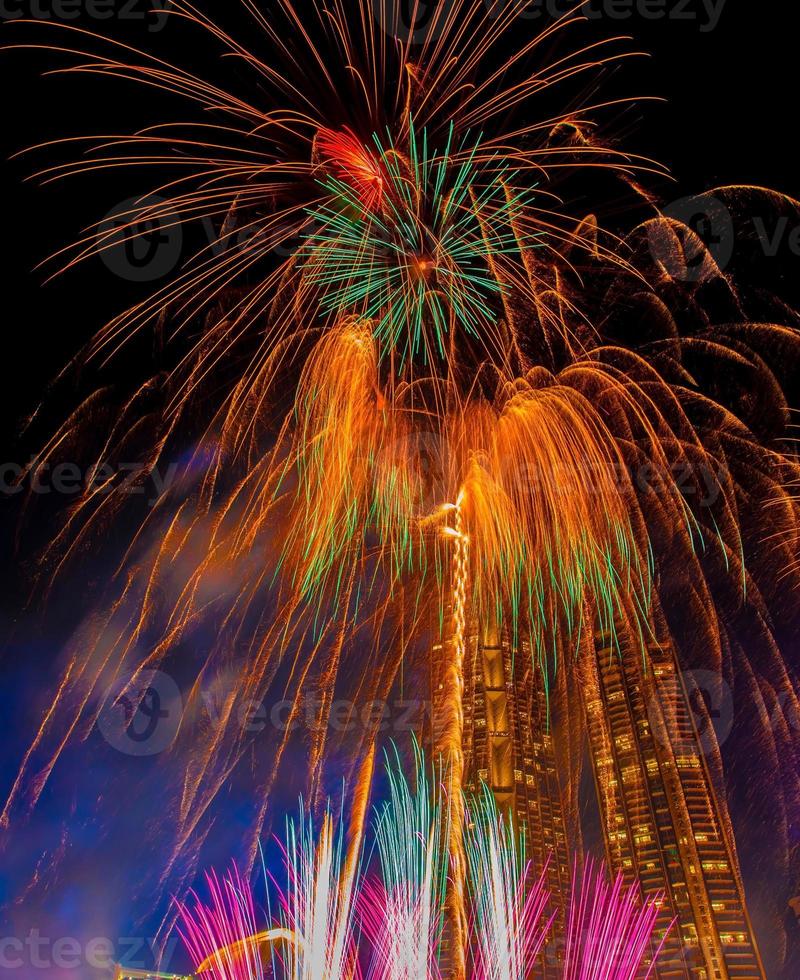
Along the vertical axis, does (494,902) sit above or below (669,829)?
below

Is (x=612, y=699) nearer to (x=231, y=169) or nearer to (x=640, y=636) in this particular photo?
(x=640, y=636)

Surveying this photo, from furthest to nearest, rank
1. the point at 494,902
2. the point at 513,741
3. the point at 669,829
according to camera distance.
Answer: the point at 669,829
the point at 494,902
the point at 513,741

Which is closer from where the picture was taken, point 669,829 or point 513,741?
point 513,741

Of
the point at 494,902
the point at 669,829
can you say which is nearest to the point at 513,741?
the point at 494,902

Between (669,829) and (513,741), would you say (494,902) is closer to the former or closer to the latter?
(513,741)

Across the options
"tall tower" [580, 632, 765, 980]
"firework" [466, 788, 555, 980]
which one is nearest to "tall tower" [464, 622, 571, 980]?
"firework" [466, 788, 555, 980]

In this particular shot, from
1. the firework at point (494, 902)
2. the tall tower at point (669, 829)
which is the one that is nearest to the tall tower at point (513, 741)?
the firework at point (494, 902)

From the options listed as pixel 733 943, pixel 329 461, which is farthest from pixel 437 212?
pixel 733 943
